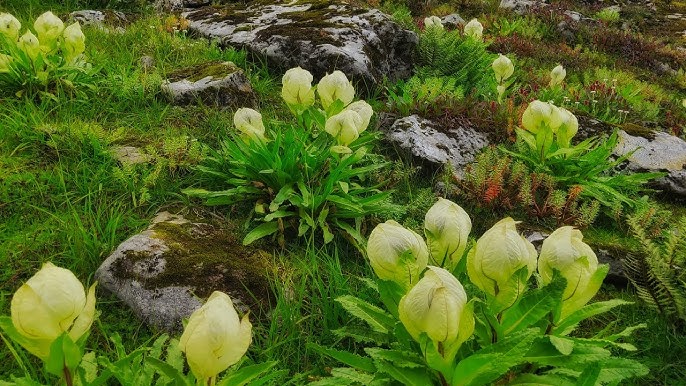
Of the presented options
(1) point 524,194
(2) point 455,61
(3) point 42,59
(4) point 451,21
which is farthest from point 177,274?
(4) point 451,21

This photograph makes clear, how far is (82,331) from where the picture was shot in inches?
59.2

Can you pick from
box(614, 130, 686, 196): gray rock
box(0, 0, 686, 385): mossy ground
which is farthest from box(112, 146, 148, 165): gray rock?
box(614, 130, 686, 196): gray rock

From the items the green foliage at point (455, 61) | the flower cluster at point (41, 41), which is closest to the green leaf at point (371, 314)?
the flower cluster at point (41, 41)

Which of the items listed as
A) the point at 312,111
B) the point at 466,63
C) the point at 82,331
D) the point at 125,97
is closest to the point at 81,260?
the point at 82,331

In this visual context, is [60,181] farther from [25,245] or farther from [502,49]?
[502,49]

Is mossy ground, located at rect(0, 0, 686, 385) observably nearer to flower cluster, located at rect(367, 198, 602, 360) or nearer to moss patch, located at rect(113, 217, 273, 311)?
moss patch, located at rect(113, 217, 273, 311)

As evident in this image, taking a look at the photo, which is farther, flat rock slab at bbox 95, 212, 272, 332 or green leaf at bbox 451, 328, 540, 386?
flat rock slab at bbox 95, 212, 272, 332

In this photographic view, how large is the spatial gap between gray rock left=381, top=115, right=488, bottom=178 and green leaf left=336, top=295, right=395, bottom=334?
76.1 inches

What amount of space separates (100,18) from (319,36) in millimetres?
2803

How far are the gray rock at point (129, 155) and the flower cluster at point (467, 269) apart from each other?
2136 mm

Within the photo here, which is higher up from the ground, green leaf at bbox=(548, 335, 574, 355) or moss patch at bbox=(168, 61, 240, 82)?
green leaf at bbox=(548, 335, 574, 355)

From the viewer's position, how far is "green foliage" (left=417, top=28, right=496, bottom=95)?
18.4 feet

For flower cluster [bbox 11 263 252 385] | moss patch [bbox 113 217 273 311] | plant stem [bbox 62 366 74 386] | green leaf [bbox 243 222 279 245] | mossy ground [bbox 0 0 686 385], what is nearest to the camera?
flower cluster [bbox 11 263 252 385]

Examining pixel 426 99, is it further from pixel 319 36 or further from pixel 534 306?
pixel 534 306
